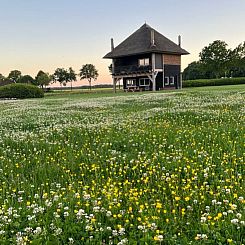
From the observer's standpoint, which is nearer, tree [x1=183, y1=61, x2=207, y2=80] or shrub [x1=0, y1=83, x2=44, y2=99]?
shrub [x1=0, y1=83, x2=44, y2=99]

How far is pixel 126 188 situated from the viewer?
4805 mm

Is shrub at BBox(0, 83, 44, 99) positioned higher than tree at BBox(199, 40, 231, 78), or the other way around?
tree at BBox(199, 40, 231, 78)

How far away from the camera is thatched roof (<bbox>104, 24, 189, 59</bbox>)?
182ft

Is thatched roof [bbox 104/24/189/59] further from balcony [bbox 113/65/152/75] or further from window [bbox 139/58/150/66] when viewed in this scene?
balcony [bbox 113/65/152/75]

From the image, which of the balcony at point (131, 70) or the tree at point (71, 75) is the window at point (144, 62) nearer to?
the balcony at point (131, 70)

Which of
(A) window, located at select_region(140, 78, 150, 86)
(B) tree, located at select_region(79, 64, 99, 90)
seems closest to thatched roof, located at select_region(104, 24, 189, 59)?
(A) window, located at select_region(140, 78, 150, 86)

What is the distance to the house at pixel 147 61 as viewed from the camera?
55.2 meters

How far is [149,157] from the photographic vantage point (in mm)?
6504

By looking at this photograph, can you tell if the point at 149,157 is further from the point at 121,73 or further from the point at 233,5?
the point at 121,73

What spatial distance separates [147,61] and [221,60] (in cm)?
4517

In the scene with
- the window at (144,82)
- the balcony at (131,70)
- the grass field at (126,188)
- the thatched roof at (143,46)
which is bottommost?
the grass field at (126,188)

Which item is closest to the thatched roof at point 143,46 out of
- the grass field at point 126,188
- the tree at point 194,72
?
the tree at point 194,72

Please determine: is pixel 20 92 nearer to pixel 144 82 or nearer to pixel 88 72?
pixel 144 82

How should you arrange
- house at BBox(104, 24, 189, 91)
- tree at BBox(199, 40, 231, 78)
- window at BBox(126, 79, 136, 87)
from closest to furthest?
house at BBox(104, 24, 189, 91)
window at BBox(126, 79, 136, 87)
tree at BBox(199, 40, 231, 78)
